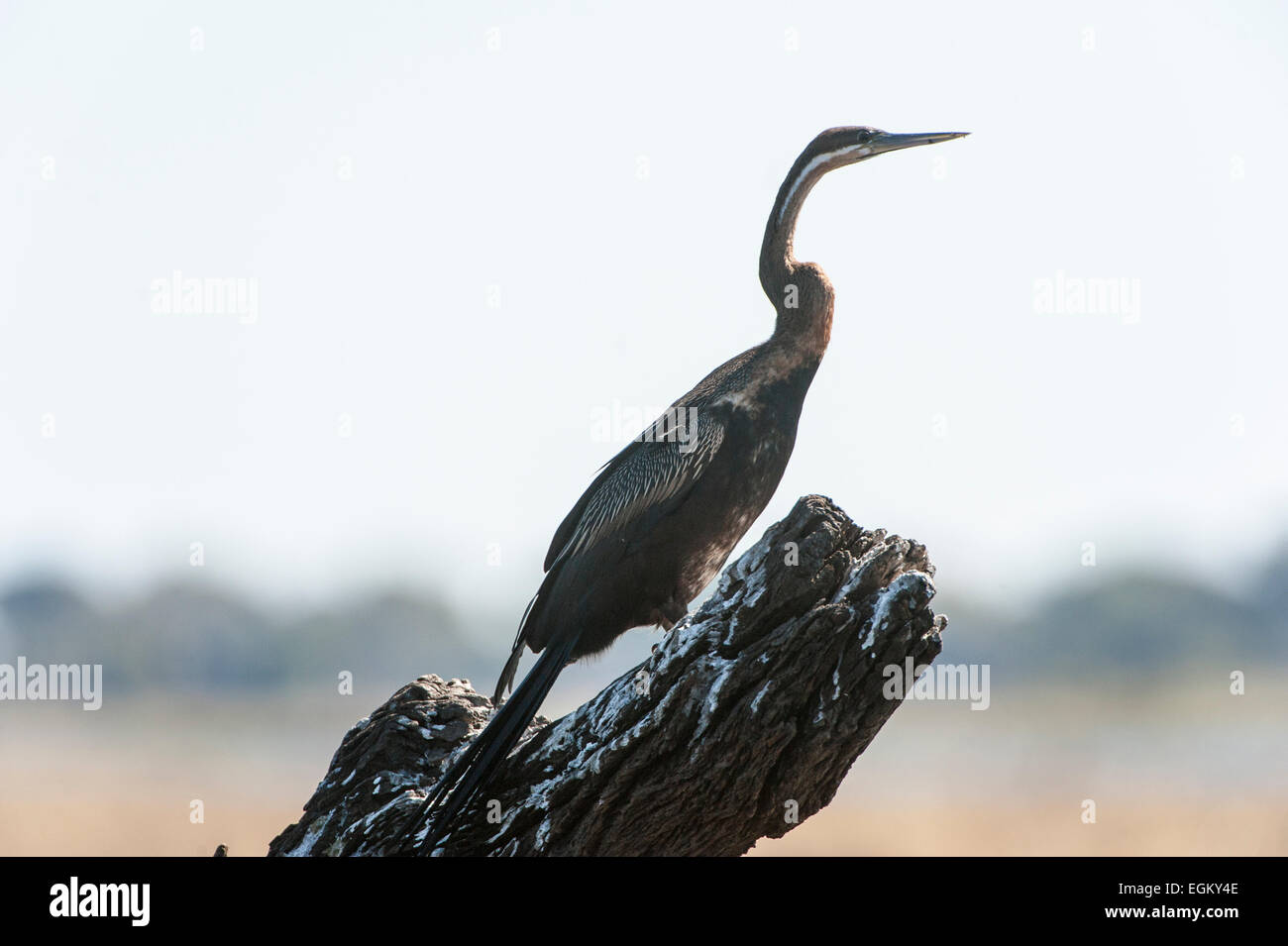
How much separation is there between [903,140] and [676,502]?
111 inches

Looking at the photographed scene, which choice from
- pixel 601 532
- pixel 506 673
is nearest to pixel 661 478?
pixel 601 532

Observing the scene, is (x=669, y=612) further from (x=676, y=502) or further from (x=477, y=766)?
(x=477, y=766)

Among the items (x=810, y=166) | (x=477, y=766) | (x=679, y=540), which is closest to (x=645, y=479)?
(x=679, y=540)

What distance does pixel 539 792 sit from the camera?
529cm

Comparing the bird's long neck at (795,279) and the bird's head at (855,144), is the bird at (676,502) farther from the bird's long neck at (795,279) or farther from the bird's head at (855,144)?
the bird's head at (855,144)

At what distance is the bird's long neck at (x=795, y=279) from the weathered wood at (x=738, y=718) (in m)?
1.77

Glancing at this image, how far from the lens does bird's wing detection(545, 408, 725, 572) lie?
20.8 ft

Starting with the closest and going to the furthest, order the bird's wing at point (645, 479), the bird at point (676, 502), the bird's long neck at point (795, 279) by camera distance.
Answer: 1. the bird at point (676, 502)
2. the bird's wing at point (645, 479)
3. the bird's long neck at point (795, 279)

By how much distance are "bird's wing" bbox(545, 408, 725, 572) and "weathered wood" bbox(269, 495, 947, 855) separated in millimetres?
1111

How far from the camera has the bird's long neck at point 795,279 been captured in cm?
683

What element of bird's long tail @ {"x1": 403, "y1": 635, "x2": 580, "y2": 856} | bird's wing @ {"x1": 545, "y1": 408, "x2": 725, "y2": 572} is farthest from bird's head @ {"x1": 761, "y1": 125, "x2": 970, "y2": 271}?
bird's long tail @ {"x1": 403, "y1": 635, "x2": 580, "y2": 856}

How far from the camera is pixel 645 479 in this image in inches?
253

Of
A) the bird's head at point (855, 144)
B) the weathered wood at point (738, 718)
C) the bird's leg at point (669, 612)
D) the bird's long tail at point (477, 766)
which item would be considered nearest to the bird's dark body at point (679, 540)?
the bird's leg at point (669, 612)
